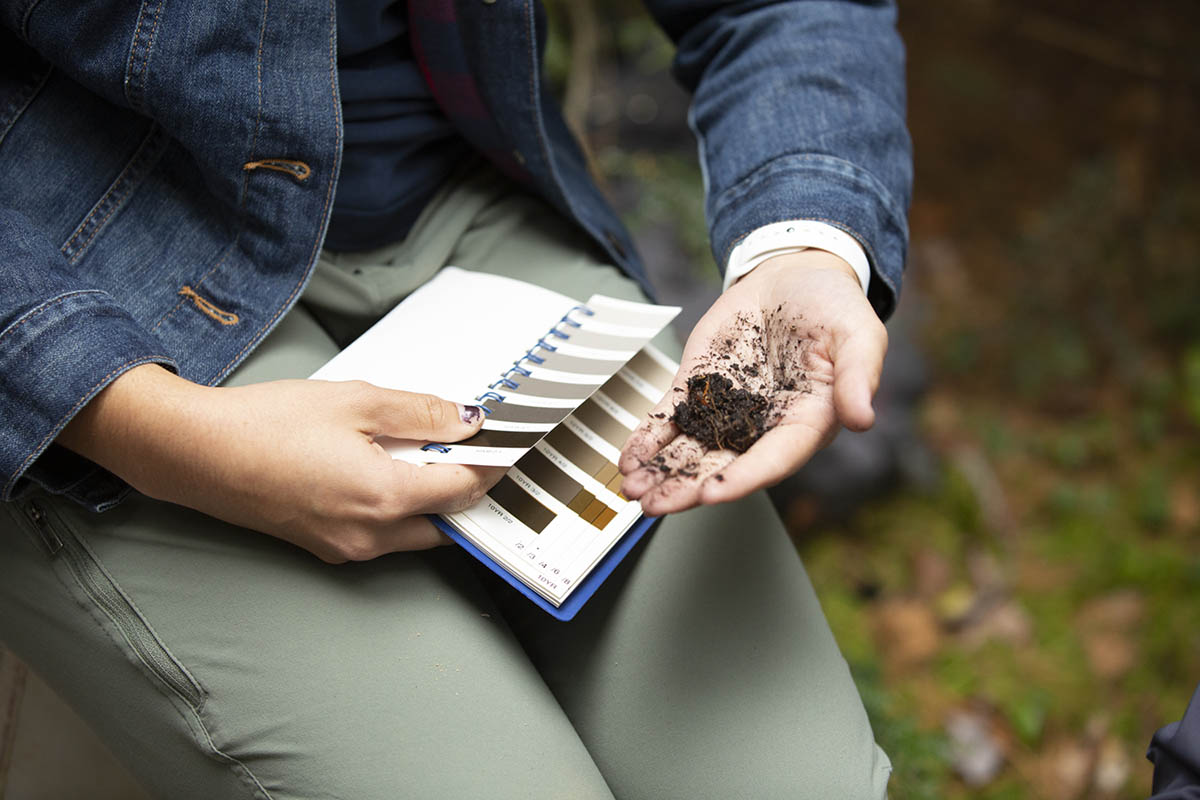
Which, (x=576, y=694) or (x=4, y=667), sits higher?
(x=4, y=667)

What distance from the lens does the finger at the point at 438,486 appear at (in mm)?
796

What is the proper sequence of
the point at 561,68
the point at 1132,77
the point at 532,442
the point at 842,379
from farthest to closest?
the point at 1132,77
the point at 561,68
the point at 532,442
the point at 842,379

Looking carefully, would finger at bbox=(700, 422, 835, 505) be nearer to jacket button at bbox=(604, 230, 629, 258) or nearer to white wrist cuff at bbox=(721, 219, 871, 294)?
white wrist cuff at bbox=(721, 219, 871, 294)

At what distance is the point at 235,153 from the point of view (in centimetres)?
89

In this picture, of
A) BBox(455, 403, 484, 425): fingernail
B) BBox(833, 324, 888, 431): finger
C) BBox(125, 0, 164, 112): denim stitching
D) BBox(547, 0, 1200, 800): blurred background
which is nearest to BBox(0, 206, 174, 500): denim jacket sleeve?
BBox(125, 0, 164, 112): denim stitching

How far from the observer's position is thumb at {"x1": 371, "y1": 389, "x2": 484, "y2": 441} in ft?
2.74

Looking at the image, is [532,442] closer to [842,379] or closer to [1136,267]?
[842,379]

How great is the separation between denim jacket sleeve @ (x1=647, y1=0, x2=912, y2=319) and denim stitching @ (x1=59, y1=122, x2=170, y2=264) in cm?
65

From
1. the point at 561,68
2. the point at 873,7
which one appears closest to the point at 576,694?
the point at 873,7

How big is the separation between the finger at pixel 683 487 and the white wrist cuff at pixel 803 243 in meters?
0.27

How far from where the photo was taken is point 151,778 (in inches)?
34.2

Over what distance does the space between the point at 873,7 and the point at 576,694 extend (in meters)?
0.94

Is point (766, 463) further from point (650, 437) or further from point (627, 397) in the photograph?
point (627, 397)

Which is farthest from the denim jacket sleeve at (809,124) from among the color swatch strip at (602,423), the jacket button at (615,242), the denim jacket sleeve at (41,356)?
the denim jacket sleeve at (41,356)
